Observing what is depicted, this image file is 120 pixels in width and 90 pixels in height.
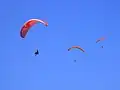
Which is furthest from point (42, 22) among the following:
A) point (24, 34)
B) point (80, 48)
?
point (80, 48)

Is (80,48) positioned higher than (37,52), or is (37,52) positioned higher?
(80,48)

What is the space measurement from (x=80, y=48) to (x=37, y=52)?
8.62 metres

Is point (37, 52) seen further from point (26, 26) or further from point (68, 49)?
point (68, 49)

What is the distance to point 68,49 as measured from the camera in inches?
1705

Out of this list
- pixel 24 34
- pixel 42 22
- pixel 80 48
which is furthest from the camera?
pixel 80 48

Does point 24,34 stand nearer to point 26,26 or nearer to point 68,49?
point 26,26

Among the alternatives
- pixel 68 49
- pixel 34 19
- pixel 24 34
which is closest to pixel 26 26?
pixel 24 34

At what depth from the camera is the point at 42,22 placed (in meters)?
34.2

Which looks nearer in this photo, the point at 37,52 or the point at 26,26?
the point at 37,52

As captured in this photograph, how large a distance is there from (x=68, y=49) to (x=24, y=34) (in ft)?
25.0

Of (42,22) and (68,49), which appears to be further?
(68,49)

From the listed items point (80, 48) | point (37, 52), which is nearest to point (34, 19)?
point (37, 52)

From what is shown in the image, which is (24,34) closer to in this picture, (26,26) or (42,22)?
(26,26)

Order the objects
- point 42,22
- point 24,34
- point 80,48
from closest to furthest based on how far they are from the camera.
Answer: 1. point 42,22
2. point 24,34
3. point 80,48
